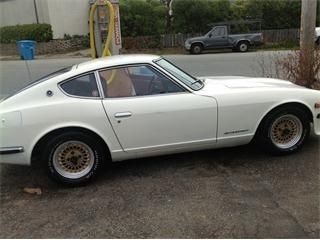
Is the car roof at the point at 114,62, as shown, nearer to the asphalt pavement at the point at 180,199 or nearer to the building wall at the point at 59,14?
the asphalt pavement at the point at 180,199

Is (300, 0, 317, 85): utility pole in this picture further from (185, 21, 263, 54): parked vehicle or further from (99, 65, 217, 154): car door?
(185, 21, 263, 54): parked vehicle

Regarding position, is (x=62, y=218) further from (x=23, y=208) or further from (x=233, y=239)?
(x=233, y=239)

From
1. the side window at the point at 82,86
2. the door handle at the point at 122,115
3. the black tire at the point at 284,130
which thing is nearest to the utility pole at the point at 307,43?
the black tire at the point at 284,130

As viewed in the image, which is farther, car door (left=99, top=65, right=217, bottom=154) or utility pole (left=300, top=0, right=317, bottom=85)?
utility pole (left=300, top=0, right=317, bottom=85)

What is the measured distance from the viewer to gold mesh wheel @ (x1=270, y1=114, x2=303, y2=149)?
15.0ft

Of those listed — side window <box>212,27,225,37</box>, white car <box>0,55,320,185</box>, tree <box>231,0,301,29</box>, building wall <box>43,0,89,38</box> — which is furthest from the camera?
tree <box>231,0,301,29</box>

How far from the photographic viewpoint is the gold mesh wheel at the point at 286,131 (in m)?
4.56

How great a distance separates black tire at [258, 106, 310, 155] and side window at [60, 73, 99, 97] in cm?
201

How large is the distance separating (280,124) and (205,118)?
3.21ft

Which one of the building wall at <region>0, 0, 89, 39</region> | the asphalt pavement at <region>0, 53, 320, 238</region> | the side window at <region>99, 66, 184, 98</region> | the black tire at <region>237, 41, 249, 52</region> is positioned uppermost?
the building wall at <region>0, 0, 89, 39</region>

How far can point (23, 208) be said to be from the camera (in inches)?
150

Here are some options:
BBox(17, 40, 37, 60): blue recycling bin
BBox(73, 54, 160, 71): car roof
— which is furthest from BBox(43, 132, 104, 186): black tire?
BBox(17, 40, 37, 60): blue recycling bin

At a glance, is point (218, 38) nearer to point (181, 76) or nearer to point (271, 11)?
point (271, 11)

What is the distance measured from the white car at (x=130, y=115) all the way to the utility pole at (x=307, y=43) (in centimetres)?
250
